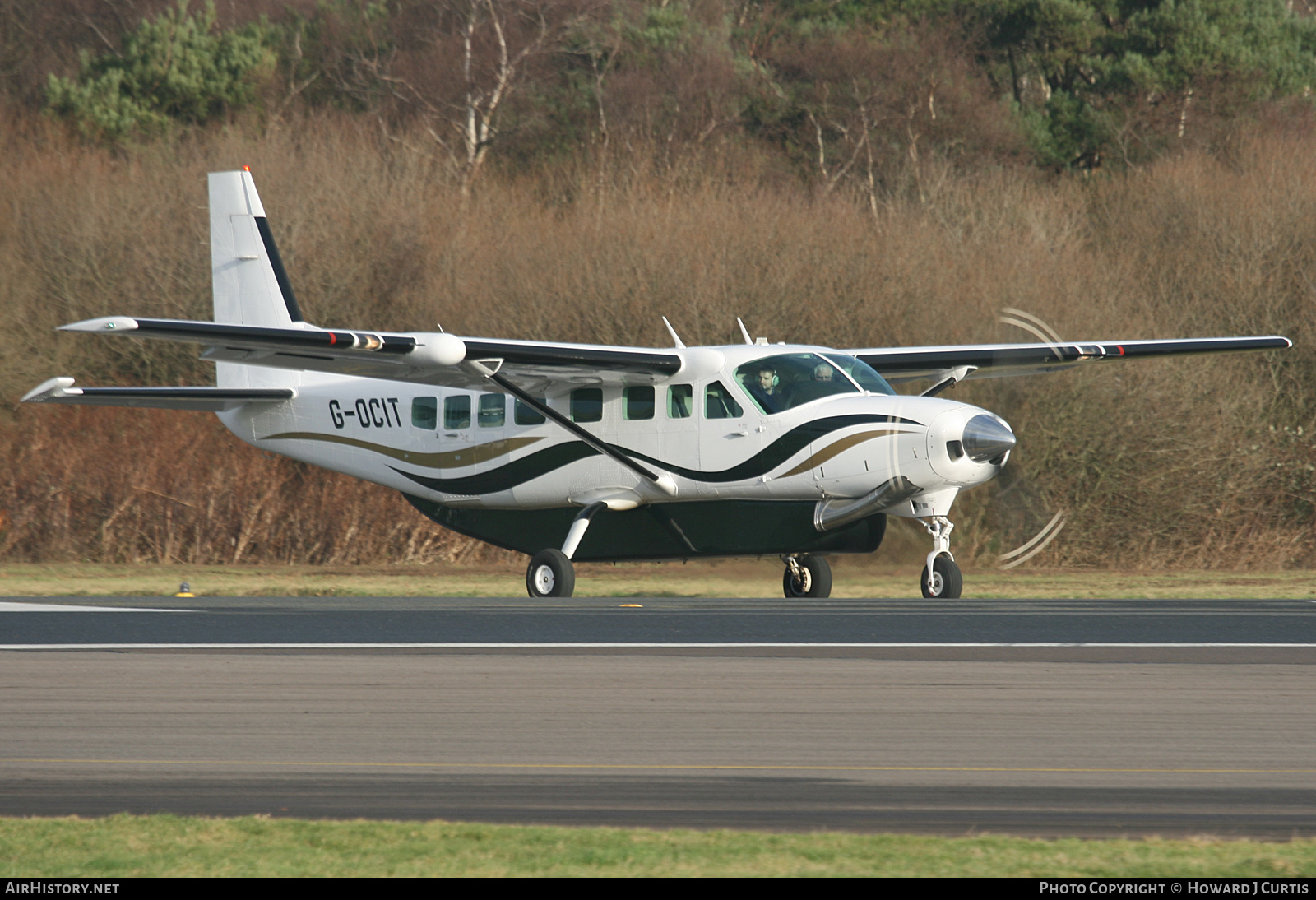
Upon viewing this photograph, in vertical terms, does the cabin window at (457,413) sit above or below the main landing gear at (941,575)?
above

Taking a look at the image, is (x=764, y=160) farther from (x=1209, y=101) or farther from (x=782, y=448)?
(x=782, y=448)

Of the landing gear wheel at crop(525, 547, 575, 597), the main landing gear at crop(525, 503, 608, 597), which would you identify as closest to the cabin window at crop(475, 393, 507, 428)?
the main landing gear at crop(525, 503, 608, 597)

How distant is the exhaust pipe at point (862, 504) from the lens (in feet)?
55.1

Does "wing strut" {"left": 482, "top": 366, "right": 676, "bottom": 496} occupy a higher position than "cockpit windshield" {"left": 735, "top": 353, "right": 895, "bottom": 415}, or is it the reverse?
"cockpit windshield" {"left": 735, "top": 353, "right": 895, "bottom": 415}

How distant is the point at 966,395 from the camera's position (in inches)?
1080

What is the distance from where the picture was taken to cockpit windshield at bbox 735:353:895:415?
57.7 ft

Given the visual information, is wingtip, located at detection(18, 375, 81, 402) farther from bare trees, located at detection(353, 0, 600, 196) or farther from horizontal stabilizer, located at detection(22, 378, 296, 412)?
bare trees, located at detection(353, 0, 600, 196)

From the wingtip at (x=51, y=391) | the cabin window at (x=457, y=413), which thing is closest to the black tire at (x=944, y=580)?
the cabin window at (x=457, y=413)

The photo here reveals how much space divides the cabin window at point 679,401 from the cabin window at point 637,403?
0.25 metres

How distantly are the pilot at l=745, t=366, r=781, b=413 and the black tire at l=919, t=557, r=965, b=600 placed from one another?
2.50 m

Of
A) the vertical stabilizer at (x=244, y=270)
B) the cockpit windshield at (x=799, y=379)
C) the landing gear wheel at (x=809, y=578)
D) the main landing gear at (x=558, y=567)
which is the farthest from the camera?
the vertical stabilizer at (x=244, y=270)

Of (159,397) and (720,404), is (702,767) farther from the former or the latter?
(159,397)

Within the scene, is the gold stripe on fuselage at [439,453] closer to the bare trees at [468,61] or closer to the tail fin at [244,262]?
the tail fin at [244,262]
